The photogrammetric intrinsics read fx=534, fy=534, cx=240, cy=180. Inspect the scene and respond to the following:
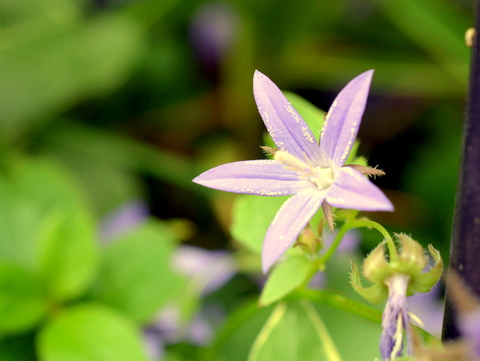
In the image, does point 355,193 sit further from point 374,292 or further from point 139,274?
point 139,274

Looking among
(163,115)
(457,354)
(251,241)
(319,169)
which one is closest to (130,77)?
(163,115)

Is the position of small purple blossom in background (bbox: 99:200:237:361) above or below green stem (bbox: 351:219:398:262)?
below

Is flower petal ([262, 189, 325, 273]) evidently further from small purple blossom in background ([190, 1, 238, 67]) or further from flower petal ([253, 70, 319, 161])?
small purple blossom in background ([190, 1, 238, 67])

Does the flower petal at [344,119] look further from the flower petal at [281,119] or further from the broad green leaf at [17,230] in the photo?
the broad green leaf at [17,230]

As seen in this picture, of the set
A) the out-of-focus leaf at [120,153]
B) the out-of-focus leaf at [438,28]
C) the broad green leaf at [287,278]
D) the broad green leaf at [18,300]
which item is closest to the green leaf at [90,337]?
the broad green leaf at [18,300]

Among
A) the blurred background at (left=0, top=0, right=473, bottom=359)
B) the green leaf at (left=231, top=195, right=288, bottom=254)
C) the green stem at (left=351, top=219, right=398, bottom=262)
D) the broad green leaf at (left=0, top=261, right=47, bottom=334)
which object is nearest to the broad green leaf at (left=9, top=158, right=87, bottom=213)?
the blurred background at (left=0, top=0, right=473, bottom=359)

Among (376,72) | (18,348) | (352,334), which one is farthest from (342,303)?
(376,72)

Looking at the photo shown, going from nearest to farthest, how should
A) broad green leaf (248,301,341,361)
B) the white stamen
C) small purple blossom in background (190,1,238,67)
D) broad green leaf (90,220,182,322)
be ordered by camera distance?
the white stamen < broad green leaf (248,301,341,361) < broad green leaf (90,220,182,322) < small purple blossom in background (190,1,238,67)
